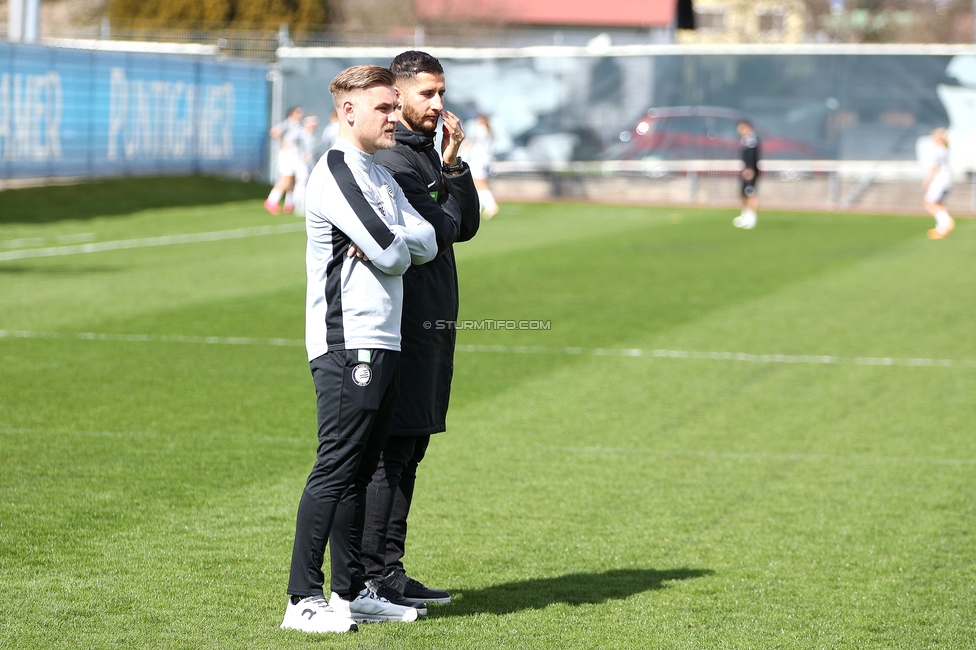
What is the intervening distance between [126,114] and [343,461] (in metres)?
25.0

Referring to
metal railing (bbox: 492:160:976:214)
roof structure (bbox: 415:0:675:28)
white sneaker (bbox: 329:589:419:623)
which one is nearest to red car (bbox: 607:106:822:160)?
metal railing (bbox: 492:160:976:214)

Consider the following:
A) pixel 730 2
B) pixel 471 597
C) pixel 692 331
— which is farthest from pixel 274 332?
pixel 730 2

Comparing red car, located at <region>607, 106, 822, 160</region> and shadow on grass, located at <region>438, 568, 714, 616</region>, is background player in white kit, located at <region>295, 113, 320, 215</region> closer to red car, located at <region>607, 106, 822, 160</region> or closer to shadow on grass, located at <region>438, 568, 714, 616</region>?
red car, located at <region>607, 106, 822, 160</region>

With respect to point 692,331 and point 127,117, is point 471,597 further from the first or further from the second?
point 127,117

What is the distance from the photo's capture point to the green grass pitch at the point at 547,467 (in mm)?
4660

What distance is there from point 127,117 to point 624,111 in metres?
12.4

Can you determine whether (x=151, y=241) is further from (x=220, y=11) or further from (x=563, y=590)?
(x=220, y=11)

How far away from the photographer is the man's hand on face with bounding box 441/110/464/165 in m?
4.30

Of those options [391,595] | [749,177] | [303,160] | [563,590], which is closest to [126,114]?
[303,160]

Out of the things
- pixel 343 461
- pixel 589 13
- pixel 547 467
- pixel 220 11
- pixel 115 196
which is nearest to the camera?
pixel 343 461

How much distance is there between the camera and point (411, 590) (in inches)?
186

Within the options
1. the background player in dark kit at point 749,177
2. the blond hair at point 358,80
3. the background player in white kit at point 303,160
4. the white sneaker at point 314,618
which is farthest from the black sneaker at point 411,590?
the background player in dark kit at point 749,177

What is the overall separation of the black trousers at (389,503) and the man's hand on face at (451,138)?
1.02 m

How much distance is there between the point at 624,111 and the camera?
3259cm
